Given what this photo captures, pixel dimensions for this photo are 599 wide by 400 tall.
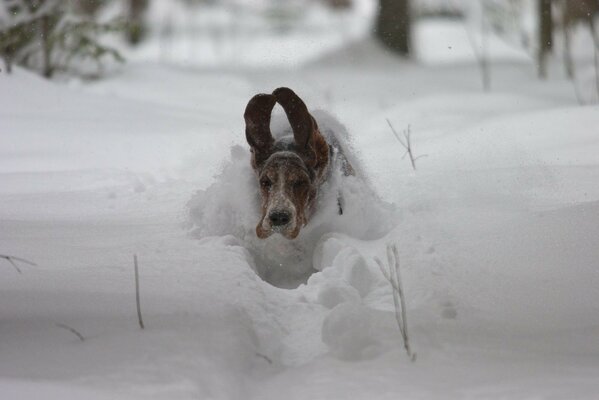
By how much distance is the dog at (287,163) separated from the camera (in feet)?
13.2

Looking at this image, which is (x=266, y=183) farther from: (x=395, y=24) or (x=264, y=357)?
(x=395, y=24)

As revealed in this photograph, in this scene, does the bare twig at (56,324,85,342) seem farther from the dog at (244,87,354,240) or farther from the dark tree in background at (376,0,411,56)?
the dark tree in background at (376,0,411,56)

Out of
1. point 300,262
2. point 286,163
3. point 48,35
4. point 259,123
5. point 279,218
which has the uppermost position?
point 259,123

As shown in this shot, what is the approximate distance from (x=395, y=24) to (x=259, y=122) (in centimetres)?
1192

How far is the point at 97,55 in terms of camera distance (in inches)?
356

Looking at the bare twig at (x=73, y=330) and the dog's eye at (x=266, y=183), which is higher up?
the bare twig at (x=73, y=330)

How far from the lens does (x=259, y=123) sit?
431cm

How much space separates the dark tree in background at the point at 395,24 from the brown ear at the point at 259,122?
1151 cm

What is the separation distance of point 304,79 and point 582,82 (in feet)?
14.2

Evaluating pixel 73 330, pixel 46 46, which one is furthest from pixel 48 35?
pixel 73 330

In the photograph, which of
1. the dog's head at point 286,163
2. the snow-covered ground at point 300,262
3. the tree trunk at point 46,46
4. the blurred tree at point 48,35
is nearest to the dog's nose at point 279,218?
the dog's head at point 286,163

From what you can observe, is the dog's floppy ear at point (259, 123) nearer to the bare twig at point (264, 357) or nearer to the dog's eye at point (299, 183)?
the dog's eye at point (299, 183)

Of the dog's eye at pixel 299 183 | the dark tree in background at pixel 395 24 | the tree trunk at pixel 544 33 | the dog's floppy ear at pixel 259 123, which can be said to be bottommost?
the dark tree in background at pixel 395 24

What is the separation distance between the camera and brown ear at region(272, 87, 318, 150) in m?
4.12
